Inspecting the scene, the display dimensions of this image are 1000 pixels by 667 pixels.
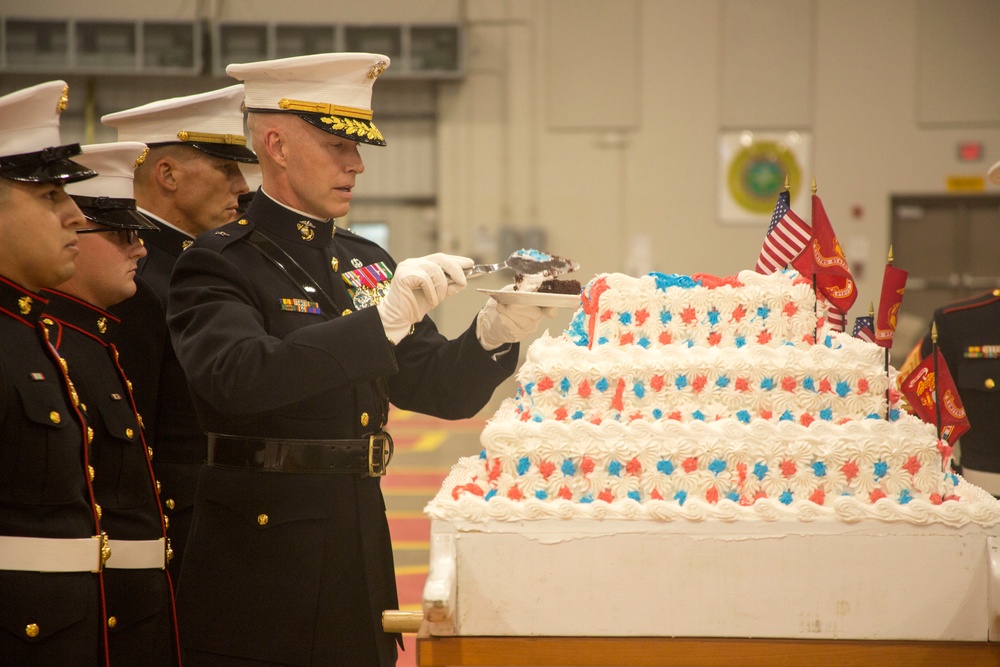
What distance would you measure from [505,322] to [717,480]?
22.6 inches

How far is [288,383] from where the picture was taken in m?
1.90

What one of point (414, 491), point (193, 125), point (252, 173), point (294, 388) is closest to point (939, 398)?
point (294, 388)

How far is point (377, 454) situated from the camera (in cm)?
218

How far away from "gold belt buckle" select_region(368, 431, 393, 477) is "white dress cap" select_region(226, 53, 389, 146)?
636 mm

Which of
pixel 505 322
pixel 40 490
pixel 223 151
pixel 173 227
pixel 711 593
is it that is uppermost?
pixel 223 151

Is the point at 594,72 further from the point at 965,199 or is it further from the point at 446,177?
the point at 965,199

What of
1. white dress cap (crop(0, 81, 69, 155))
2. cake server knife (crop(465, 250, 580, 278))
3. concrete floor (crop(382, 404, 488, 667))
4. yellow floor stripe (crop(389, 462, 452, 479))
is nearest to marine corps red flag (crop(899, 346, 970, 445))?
cake server knife (crop(465, 250, 580, 278))

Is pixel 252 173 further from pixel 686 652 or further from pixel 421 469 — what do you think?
pixel 421 469

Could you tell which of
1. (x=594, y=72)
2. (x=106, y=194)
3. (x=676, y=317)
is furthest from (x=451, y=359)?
(x=594, y=72)

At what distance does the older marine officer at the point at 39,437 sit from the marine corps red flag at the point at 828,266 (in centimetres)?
158

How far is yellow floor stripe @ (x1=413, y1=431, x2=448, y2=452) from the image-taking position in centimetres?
869

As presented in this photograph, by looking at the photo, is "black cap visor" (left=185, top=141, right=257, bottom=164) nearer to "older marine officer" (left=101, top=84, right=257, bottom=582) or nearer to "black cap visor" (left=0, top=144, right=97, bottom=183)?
"older marine officer" (left=101, top=84, right=257, bottom=582)

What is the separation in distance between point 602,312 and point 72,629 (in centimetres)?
126

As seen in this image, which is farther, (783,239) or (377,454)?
(783,239)
